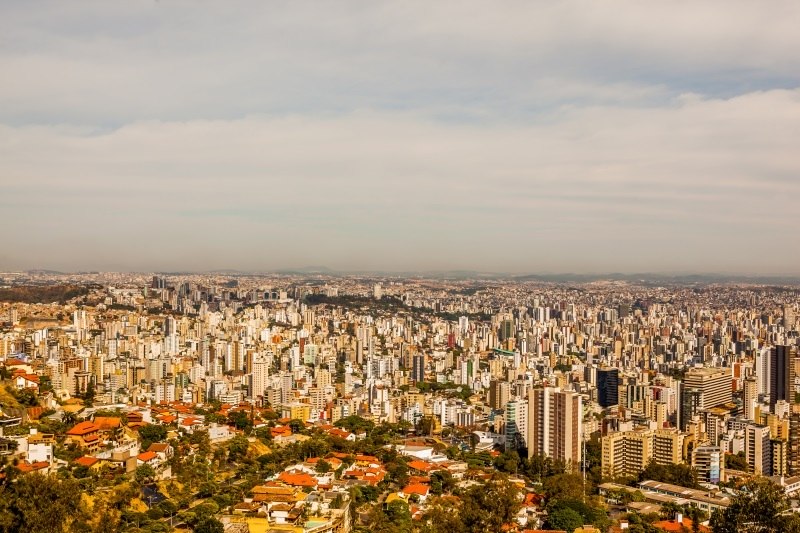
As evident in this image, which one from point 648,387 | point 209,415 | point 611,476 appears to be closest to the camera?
point 611,476

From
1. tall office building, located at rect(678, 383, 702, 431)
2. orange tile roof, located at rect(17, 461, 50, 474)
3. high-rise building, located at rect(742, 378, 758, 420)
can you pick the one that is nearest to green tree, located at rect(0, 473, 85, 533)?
orange tile roof, located at rect(17, 461, 50, 474)

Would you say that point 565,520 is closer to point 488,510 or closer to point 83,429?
point 488,510

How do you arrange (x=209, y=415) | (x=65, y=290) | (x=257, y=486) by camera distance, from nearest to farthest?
1. (x=257, y=486)
2. (x=209, y=415)
3. (x=65, y=290)

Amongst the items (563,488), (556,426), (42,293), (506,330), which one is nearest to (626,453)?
(556,426)

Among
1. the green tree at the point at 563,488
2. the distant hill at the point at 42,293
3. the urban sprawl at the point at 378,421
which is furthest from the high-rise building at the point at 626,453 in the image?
the distant hill at the point at 42,293

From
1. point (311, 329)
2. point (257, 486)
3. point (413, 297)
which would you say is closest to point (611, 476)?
point (257, 486)

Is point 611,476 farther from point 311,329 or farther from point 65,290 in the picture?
point 65,290
